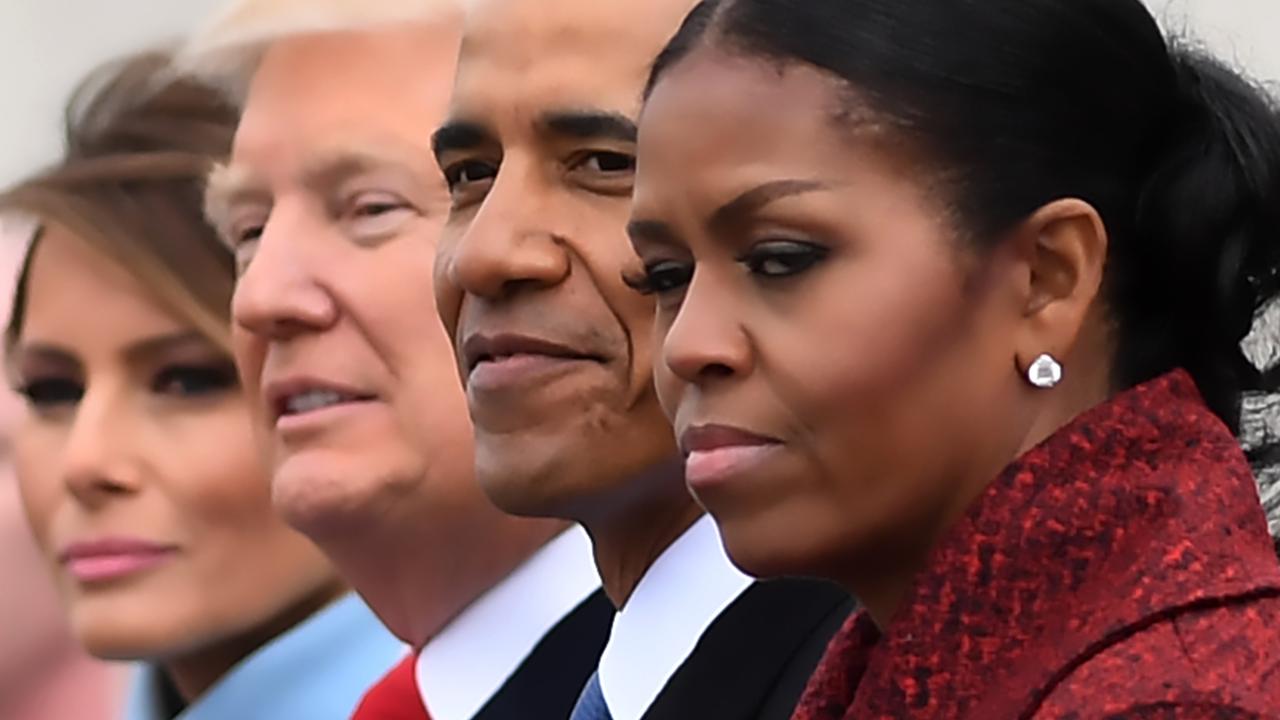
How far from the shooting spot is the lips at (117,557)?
130 cm

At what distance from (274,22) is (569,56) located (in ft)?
0.96

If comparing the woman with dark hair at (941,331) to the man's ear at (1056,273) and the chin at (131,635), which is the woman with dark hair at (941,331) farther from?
the chin at (131,635)

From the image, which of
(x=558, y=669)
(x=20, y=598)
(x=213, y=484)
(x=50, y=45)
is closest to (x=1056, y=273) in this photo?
(x=558, y=669)

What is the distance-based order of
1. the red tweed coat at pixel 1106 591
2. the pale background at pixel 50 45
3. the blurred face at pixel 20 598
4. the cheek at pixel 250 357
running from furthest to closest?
1. the pale background at pixel 50 45
2. the blurred face at pixel 20 598
3. the cheek at pixel 250 357
4. the red tweed coat at pixel 1106 591

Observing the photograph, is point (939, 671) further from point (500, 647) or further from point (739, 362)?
point (500, 647)

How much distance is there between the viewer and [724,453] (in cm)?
69

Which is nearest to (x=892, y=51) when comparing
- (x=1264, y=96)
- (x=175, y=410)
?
(x=1264, y=96)

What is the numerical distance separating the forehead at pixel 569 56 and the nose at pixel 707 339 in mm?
193

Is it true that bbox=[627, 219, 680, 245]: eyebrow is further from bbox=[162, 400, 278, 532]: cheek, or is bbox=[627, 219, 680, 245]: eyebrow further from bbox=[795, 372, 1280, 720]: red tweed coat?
bbox=[162, 400, 278, 532]: cheek

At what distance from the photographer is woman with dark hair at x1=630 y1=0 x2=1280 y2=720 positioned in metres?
0.66

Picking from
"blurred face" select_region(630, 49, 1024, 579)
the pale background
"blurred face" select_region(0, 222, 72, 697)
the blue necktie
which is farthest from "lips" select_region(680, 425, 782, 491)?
the pale background

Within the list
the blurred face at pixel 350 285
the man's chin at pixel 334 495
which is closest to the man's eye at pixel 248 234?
the blurred face at pixel 350 285

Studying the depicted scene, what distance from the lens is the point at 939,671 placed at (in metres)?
0.66

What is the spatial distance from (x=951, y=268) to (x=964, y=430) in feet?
0.15
